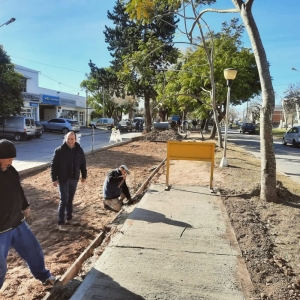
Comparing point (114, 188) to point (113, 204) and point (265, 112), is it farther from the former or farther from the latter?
point (265, 112)

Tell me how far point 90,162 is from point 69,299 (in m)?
9.64

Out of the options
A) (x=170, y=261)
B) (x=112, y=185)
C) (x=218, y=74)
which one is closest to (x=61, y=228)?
(x=112, y=185)

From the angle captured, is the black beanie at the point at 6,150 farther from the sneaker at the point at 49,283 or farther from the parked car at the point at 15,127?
the parked car at the point at 15,127

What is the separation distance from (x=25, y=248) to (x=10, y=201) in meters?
0.53

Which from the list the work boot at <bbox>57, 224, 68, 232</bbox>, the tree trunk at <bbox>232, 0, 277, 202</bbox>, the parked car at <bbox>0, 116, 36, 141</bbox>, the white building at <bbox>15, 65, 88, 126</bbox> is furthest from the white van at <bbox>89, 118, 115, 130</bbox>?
the work boot at <bbox>57, 224, 68, 232</bbox>

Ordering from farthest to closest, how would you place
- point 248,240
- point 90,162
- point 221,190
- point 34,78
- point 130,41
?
point 34,78
point 130,41
point 90,162
point 221,190
point 248,240

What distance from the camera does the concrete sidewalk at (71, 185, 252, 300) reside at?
3.13m

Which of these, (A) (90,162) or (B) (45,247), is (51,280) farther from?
(A) (90,162)

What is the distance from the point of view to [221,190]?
7.59m

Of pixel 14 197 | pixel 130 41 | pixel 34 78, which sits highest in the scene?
pixel 130 41

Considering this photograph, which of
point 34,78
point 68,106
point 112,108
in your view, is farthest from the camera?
point 112,108

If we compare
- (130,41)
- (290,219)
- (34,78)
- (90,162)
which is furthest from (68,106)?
(290,219)

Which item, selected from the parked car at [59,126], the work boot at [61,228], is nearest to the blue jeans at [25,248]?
the work boot at [61,228]

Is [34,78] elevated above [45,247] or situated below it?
above
